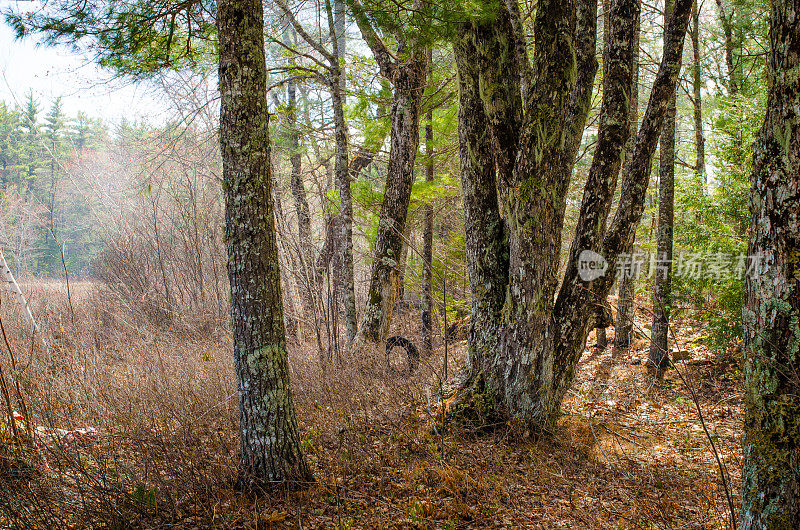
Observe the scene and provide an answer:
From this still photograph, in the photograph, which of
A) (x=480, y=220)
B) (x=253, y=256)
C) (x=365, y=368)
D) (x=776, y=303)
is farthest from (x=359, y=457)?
(x=776, y=303)

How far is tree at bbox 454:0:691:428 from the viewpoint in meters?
4.62

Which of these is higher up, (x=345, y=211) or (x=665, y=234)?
(x=345, y=211)

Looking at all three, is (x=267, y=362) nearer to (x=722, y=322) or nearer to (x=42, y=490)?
(x=42, y=490)

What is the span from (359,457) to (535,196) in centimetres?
295

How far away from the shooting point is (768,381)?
86.0 inches

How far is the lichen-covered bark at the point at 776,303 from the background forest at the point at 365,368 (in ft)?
0.93

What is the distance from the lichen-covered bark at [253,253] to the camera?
131 inches

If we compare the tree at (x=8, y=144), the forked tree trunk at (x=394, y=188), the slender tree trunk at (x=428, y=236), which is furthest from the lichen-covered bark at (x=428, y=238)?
the tree at (x=8, y=144)

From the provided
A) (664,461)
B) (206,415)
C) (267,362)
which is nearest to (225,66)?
(267,362)

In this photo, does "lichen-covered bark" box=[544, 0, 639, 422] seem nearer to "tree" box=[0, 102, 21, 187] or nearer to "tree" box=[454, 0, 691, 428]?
"tree" box=[454, 0, 691, 428]

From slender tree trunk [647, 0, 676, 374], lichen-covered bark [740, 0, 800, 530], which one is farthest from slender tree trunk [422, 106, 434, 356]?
lichen-covered bark [740, 0, 800, 530]

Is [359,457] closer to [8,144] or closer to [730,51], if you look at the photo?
[730,51]

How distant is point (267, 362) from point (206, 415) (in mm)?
2092

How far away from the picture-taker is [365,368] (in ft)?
21.1
